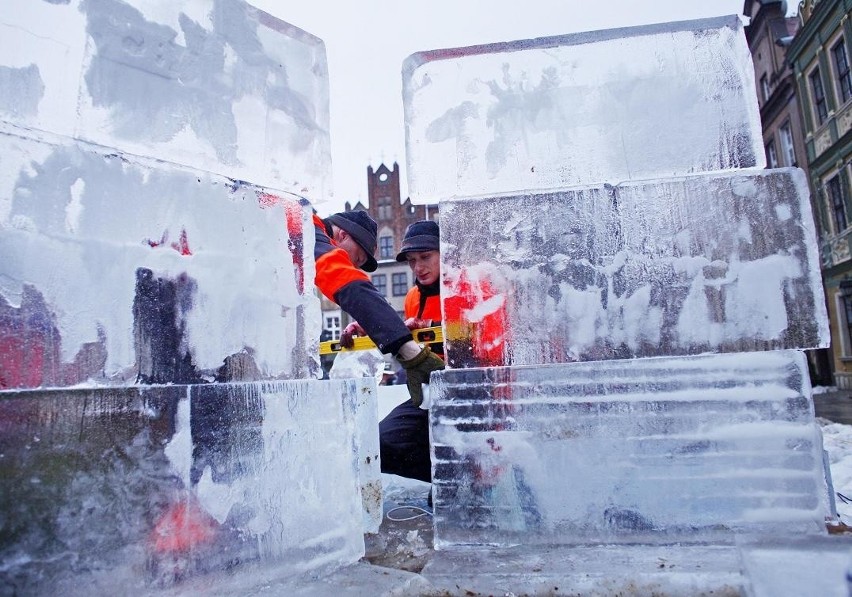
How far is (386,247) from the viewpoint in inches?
1328

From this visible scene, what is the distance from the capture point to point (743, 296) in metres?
1.54

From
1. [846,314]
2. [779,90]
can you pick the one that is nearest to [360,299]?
[846,314]

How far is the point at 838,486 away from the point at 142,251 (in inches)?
119

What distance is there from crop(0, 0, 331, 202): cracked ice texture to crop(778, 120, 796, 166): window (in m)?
19.7

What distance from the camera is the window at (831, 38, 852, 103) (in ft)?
44.5

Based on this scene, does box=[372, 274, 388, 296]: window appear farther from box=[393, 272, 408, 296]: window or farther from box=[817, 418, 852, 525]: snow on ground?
box=[817, 418, 852, 525]: snow on ground

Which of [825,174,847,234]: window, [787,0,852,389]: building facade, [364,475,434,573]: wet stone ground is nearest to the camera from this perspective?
[364,475,434,573]: wet stone ground

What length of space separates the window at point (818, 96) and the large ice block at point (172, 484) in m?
18.0

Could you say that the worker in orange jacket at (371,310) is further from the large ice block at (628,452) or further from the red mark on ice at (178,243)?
the red mark on ice at (178,243)

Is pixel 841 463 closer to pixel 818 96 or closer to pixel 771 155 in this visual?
pixel 818 96

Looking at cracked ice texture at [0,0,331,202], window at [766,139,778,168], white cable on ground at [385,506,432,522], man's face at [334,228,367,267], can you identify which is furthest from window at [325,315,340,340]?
cracked ice texture at [0,0,331,202]

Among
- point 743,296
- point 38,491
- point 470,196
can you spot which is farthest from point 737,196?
point 38,491

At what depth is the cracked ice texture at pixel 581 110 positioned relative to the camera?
1.65 m

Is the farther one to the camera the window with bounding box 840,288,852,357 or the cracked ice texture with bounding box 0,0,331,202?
the window with bounding box 840,288,852,357
